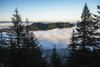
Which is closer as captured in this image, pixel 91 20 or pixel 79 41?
pixel 91 20

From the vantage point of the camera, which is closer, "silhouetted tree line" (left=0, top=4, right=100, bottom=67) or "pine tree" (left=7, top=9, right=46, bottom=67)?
"silhouetted tree line" (left=0, top=4, right=100, bottom=67)

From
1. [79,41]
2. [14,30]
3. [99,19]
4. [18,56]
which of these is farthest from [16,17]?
[99,19]

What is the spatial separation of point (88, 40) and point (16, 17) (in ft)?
49.3

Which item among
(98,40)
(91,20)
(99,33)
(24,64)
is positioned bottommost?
(24,64)

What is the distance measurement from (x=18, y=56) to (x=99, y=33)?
1350 cm

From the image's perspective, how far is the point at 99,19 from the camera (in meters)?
15.7

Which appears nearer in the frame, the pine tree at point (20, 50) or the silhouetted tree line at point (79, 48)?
the silhouetted tree line at point (79, 48)

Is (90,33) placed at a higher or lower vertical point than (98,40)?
higher

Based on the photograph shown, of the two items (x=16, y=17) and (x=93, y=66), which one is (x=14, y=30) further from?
(x=93, y=66)

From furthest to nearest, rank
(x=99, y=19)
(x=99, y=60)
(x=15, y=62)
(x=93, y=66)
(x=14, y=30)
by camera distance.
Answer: (x=14, y=30), (x=99, y=19), (x=15, y=62), (x=99, y=60), (x=93, y=66)

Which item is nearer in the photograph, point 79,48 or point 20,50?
point 20,50

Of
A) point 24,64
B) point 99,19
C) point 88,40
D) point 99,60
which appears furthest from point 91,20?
point 24,64

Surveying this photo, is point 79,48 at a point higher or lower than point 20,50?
lower

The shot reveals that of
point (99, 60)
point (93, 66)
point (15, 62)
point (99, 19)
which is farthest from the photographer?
point (99, 19)
